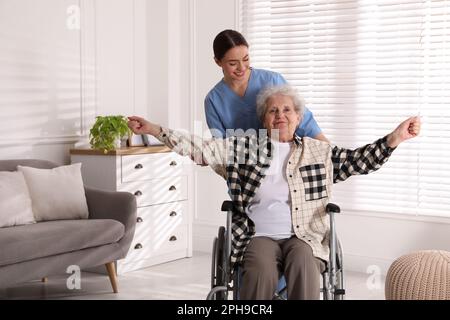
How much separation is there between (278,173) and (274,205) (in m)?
0.15

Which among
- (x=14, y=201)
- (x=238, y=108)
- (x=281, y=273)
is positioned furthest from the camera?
(x=14, y=201)

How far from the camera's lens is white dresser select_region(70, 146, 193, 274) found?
4.82 metres

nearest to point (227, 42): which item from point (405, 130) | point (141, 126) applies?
point (141, 126)

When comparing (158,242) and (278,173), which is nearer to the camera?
(278,173)

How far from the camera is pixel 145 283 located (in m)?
4.63

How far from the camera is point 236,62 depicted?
3203 millimetres

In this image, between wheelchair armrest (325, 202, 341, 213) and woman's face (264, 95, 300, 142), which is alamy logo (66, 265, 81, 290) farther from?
wheelchair armrest (325, 202, 341, 213)

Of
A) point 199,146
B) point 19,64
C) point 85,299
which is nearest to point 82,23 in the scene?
point 19,64

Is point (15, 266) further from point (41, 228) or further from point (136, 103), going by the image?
point (136, 103)

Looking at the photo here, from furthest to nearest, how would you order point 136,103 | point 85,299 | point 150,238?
point 136,103
point 150,238
point 85,299

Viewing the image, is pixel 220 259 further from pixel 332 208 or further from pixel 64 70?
pixel 64 70

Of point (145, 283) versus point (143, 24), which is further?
point (143, 24)

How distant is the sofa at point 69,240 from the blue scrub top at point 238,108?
4.06 feet

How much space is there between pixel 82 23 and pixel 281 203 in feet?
8.73
